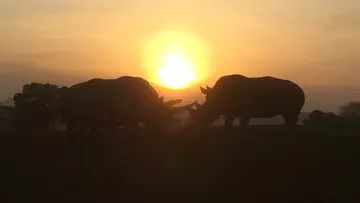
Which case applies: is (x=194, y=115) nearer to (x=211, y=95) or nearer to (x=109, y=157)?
(x=211, y=95)

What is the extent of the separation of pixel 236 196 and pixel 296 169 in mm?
1938

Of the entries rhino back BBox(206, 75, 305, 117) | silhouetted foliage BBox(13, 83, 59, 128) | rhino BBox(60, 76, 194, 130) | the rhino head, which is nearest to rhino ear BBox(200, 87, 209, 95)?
rhino back BBox(206, 75, 305, 117)

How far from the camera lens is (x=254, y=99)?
21516 millimetres

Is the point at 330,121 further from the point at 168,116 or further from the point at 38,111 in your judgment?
the point at 38,111

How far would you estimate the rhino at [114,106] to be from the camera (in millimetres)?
20062

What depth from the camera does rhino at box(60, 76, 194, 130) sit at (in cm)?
2006

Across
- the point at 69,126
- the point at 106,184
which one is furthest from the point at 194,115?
the point at 106,184

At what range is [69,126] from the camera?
20641 mm

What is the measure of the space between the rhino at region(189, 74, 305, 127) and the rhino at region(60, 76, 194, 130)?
165 cm

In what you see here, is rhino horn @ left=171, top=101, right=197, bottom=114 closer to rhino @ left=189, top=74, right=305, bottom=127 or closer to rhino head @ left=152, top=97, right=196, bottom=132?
rhino head @ left=152, top=97, right=196, bottom=132

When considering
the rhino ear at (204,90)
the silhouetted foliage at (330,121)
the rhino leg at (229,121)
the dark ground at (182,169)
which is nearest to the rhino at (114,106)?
the rhino leg at (229,121)

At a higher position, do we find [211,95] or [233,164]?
[211,95]

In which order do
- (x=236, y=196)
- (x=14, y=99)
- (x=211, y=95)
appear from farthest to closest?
(x=14, y=99)
(x=211, y=95)
(x=236, y=196)

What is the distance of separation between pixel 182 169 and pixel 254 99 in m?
8.69
